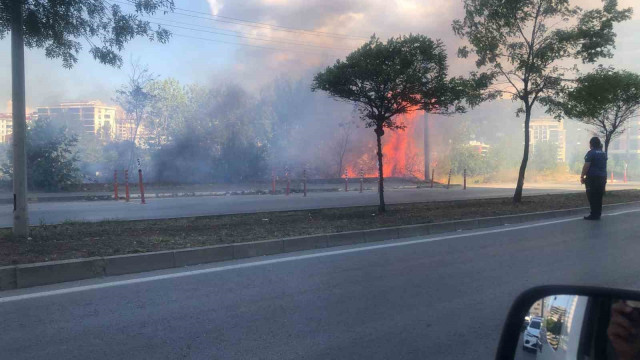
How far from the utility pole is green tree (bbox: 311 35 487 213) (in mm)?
6024

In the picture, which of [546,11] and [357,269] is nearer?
[357,269]

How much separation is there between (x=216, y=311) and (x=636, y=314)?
385cm

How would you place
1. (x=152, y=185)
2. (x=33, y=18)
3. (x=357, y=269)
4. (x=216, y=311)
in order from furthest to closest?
(x=152, y=185), (x=33, y=18), (x=357, y=269), (x=216, y=311)

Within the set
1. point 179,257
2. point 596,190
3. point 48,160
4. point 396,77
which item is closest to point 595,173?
point 596,190

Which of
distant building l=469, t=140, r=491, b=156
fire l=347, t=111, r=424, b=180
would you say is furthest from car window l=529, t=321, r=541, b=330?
distant building l=469, t=140, r=491, b=156

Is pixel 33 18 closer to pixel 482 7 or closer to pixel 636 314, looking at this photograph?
pixel 636 314

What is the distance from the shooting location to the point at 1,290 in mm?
5359

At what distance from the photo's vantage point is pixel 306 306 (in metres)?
4.88

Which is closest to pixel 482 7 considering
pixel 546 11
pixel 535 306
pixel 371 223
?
pixel 546 11

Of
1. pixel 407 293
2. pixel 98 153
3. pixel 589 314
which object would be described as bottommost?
pixel 407 293

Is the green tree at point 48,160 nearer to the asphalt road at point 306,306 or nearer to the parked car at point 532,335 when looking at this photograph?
the asphalt road at point 306,306

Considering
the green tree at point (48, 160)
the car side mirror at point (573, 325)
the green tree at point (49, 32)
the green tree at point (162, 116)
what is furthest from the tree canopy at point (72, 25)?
the green tree at point (162, 116)

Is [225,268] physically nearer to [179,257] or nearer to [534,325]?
[179,257]

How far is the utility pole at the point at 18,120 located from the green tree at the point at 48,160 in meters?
13.3
